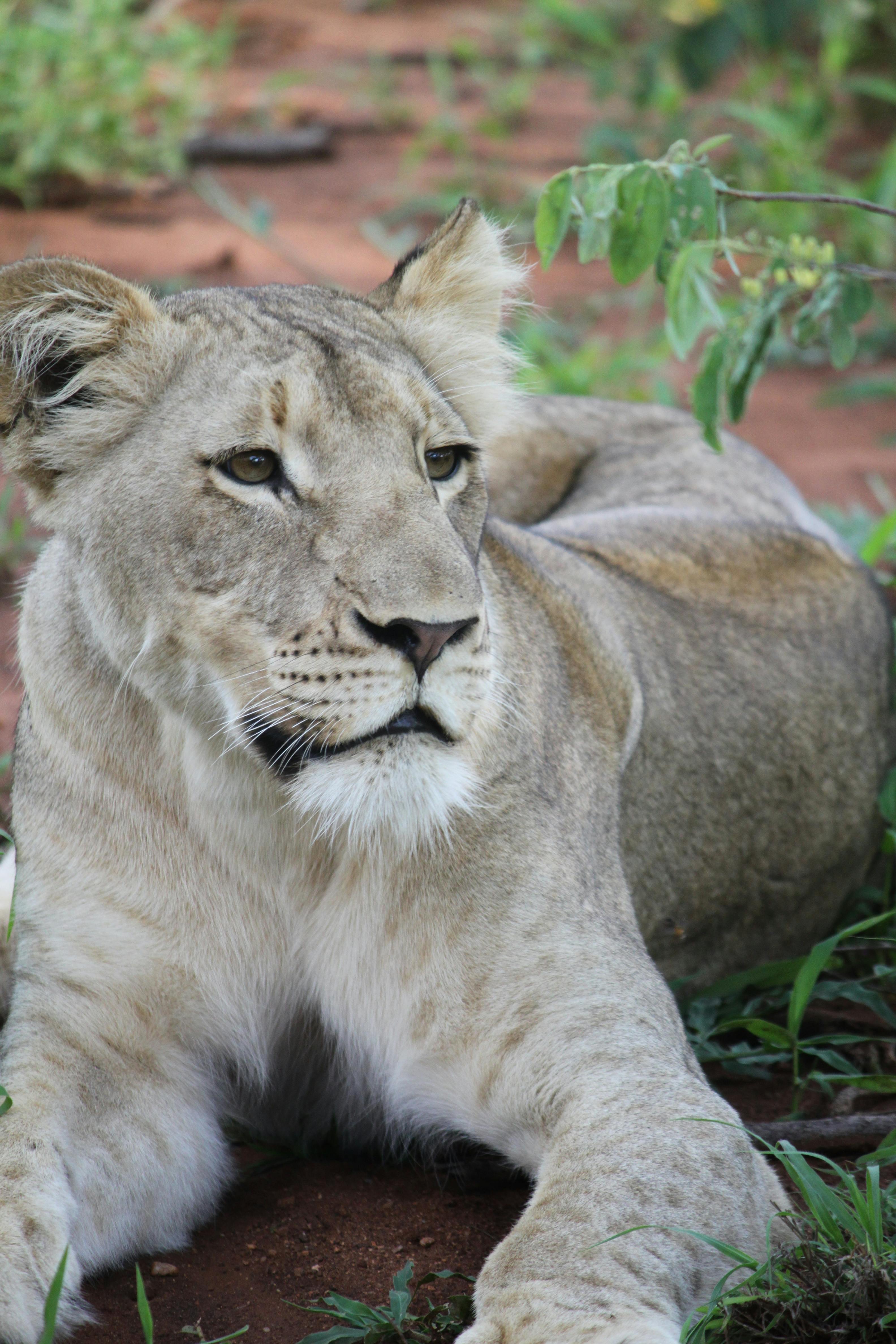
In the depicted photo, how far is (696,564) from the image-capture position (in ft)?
12.7

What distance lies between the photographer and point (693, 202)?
3.27m

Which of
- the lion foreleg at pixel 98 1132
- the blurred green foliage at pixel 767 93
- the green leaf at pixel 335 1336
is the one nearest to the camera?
the green leaf at pixel 335 1336

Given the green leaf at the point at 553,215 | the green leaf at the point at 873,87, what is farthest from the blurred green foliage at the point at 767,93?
the green leaf at the point at 553,215

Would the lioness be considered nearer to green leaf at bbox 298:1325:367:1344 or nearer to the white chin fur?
the white chin fur

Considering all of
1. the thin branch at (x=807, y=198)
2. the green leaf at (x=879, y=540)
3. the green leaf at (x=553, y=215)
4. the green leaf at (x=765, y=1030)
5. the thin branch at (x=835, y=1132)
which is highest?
the thin branch at (x=807, y=198)

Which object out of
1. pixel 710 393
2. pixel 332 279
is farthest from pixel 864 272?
pixel 332 279

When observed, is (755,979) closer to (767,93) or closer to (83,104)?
(83,104)

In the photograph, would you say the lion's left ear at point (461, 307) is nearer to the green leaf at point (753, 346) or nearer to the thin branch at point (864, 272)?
the green leaf at point (753, 346)

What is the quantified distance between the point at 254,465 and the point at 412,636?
1.39ft

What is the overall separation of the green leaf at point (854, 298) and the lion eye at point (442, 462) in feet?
4.59

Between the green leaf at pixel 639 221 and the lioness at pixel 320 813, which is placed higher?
the green leaf at pixel 639 221

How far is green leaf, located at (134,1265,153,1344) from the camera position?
2.28 meters

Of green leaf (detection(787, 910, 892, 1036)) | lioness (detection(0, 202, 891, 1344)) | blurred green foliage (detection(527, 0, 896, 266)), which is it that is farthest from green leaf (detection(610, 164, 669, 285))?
blurred green foliage (detection(527, 0, 896, 266))

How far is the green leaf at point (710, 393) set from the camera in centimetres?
357
